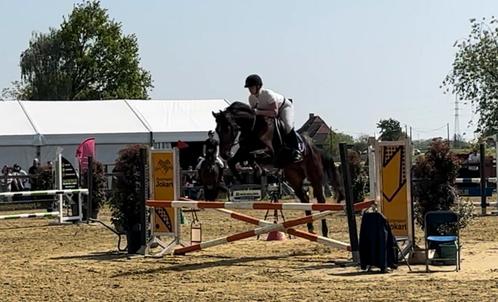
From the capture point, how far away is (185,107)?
3350cm

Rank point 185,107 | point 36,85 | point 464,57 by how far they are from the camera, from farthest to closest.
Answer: point 36,85, point 464,57, point 185,107

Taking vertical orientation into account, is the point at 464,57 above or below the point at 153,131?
above

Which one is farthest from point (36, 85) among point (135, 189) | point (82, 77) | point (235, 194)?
point (135, 189)

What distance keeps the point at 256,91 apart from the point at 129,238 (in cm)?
269

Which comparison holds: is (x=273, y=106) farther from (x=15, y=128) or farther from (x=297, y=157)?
(x=15, y=128)

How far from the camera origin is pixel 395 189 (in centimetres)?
1115

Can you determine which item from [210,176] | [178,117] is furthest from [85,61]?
[210,176]

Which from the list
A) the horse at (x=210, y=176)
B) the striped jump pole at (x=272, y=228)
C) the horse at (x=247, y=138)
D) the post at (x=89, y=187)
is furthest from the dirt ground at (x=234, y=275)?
the horse at (x=210, y=176)

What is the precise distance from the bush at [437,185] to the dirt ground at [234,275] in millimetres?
651

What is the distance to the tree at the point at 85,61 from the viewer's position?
58594 mm

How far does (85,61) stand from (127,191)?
154 feet

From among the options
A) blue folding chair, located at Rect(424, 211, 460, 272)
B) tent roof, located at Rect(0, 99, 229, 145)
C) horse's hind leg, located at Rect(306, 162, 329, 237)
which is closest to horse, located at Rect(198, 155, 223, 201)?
horse's hind leg, located at Rect(306, 162, 329, 237)

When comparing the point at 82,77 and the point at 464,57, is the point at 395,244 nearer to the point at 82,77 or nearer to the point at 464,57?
the point at 464,57

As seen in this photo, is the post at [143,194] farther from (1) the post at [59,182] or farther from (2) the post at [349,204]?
(1) the post at [59,182]
